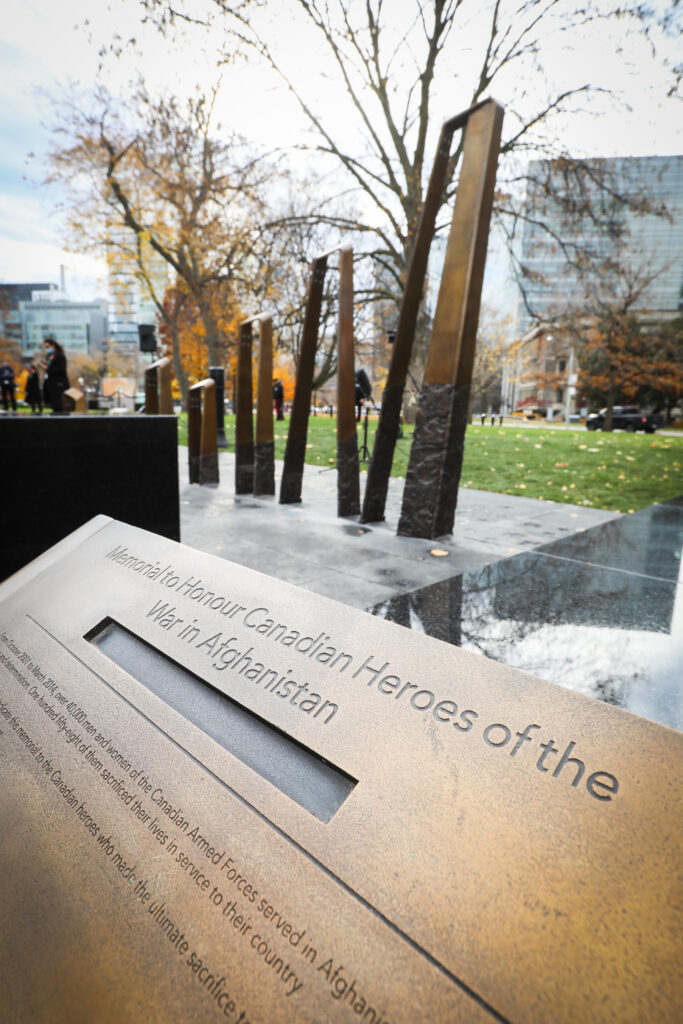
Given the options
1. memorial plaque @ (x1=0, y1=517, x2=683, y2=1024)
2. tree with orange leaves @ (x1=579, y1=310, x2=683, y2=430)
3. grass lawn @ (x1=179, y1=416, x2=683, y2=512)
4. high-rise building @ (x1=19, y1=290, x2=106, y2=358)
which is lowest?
grass lawn @ (x1=179, y1=416, x2=683, y2=512)

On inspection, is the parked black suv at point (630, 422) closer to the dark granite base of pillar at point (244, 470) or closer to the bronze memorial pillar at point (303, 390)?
the dark granite base of pillar at point (244, 470)

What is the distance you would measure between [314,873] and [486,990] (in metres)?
0.33

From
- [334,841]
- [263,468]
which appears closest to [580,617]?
[334,841]

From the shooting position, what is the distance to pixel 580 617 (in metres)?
3.31

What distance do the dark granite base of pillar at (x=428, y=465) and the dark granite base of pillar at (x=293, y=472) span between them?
2.02 meters

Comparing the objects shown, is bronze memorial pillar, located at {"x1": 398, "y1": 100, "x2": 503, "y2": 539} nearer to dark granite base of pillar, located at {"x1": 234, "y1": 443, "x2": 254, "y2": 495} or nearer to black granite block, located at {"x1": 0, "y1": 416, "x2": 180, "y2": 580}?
black granite block, located at {"x1": 0, "y1": 416, "x2": 180, "y2": 580}

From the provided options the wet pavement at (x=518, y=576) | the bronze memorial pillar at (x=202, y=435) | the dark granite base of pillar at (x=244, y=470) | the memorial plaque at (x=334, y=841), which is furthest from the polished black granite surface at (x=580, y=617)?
the bronze memorial pillar at (x=202, y=435)

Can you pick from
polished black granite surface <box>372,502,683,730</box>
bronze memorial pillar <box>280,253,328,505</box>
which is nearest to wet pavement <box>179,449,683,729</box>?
polished black granite surface <box>372,502,683,730</box>

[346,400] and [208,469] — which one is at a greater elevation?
[346,400]

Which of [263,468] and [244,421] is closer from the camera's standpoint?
[263,468]

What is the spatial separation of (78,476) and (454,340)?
3.02 m

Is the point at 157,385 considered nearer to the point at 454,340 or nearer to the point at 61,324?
the point at 454,340

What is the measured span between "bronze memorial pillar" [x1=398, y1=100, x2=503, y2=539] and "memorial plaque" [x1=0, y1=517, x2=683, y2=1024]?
135 inches

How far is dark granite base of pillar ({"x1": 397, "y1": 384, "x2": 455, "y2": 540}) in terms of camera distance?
4.73 metres
